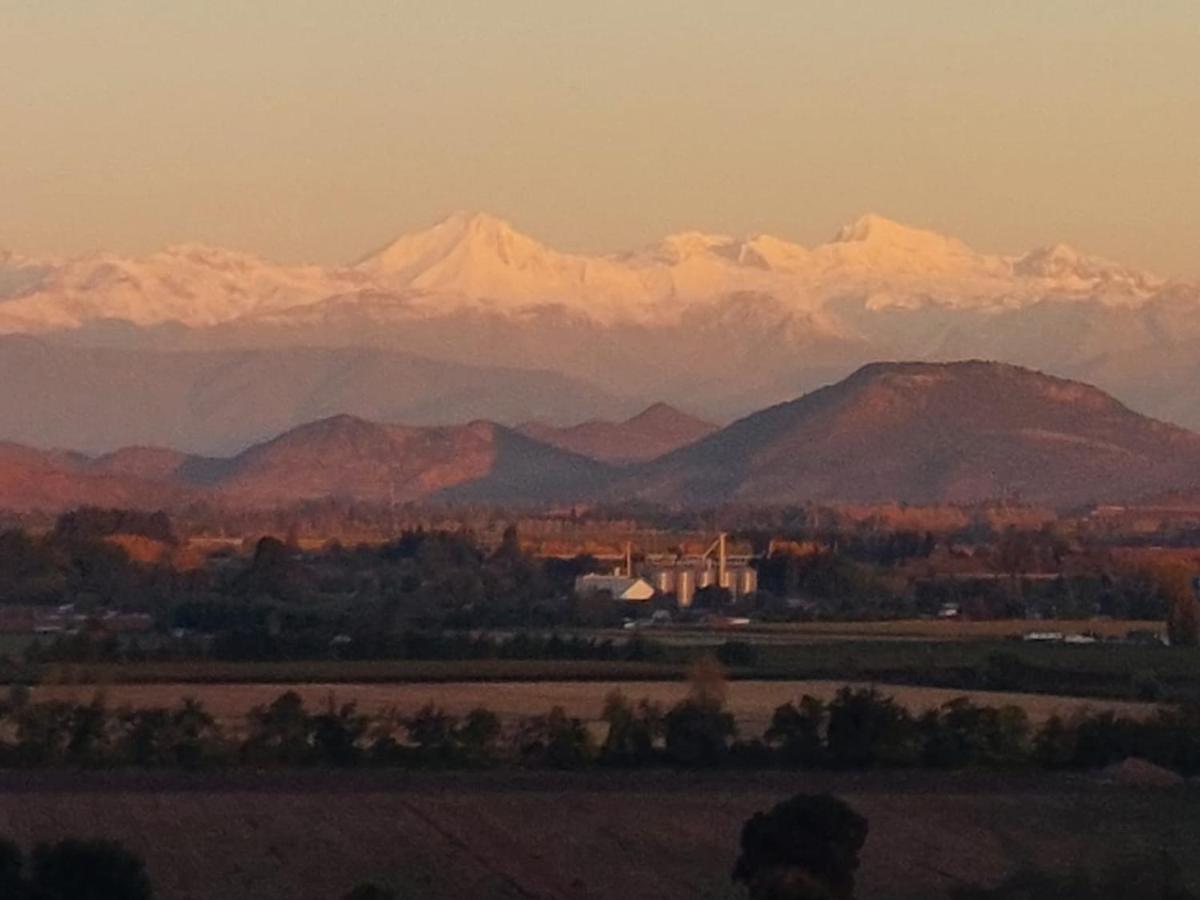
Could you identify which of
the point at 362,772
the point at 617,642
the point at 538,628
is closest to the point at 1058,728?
the point at 362,772

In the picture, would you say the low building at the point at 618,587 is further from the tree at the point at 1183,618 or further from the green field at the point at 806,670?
the green field at the point at 806,670

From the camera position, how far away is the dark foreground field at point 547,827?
3506 cm

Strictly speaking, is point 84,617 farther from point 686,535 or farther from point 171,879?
point 686,535

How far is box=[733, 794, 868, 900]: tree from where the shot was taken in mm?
32562

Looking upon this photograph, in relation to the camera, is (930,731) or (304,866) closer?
(304,866)

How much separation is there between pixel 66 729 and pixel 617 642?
25.0 meters

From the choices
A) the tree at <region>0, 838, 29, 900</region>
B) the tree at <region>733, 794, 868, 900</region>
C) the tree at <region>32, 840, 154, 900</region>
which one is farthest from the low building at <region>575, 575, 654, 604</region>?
the tree at <region>0, 838, 29, 900</region>

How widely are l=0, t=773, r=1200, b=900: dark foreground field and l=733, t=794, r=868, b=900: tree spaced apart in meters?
0.76

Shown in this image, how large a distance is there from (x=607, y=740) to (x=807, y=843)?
15614 mm

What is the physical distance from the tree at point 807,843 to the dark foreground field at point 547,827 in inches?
29.8

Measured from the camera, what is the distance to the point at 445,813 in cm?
4066

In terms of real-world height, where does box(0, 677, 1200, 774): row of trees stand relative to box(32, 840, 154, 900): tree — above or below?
above

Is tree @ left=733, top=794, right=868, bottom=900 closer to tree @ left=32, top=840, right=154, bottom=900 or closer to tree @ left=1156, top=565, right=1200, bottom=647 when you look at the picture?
tree @ left=32, top=840, right=154, bottom=900

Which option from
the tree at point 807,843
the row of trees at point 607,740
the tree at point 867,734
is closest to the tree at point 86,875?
the tree at point 807,843
